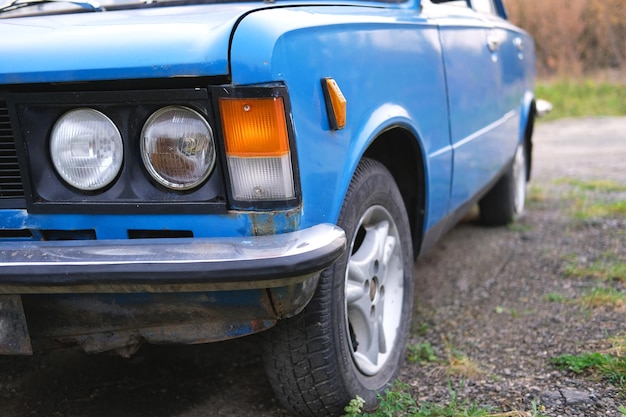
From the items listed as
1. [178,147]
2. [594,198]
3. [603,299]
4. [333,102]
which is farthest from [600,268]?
[178,147]

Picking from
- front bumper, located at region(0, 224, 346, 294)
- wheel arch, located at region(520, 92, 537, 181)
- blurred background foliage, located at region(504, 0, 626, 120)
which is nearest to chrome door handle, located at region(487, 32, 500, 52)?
wheel arch, located at region(520, 92, 537, 181)

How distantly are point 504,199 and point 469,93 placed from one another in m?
1.67

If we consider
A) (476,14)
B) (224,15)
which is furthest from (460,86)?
(224,15)

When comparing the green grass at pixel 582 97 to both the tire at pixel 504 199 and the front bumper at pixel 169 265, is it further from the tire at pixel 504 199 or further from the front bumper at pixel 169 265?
the front bumper at pixel 169 265

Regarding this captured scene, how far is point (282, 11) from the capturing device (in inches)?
75.6

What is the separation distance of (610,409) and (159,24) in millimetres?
1792

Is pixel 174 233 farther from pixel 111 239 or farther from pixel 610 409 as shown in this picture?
pixel 610 409

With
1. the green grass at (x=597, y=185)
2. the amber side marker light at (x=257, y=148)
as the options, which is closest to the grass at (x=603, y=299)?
the amber side marker light at (x=257, y=148)

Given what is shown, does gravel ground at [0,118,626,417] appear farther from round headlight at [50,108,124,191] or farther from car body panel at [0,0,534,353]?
round headlight at [50,108,124,191]

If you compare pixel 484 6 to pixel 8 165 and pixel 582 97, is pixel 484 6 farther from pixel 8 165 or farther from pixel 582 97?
pixel 582 97

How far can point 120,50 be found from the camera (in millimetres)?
1750

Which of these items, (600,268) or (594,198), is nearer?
(600,268)

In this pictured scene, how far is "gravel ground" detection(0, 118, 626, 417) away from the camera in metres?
2.40

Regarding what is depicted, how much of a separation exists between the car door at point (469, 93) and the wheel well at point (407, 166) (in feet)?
1.01
